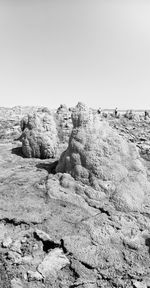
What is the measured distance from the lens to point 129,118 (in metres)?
33.1

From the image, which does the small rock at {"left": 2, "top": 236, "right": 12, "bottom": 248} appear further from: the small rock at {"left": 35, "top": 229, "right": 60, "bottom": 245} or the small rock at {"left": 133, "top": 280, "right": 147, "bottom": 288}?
the small rock at {"left": 133, "top": 280, "right": 147, "bottom": 288}

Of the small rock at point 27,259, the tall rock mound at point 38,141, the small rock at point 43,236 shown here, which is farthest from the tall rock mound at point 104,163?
the tall rock mound at point 38,141

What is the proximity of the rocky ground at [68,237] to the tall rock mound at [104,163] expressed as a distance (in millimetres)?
150

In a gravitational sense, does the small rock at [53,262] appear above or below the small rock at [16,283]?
above

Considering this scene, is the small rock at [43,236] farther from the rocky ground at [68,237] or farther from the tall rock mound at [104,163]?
the tall rock mound at [104,163]

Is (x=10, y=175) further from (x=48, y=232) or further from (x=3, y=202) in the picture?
(x=48, y=232)

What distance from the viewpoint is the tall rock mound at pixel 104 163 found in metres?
7.84

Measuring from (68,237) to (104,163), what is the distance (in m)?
2.79

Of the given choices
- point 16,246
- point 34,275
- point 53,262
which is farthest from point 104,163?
point 34,275

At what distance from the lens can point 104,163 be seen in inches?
331

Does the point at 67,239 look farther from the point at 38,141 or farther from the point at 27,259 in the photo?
the point at 38,141

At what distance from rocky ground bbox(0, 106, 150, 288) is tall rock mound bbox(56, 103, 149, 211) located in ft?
0.49

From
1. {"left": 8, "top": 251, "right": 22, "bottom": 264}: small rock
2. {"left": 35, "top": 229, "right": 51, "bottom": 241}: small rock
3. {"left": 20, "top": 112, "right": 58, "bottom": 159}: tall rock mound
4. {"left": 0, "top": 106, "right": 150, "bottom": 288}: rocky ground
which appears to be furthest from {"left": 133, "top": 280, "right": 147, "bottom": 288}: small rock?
{"left": 20, "top": 112, "right": 58, "bottom": 159}: tall rock mound

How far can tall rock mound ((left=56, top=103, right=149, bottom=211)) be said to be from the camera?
25.7 feet
